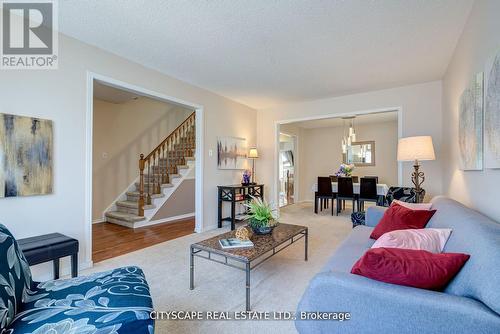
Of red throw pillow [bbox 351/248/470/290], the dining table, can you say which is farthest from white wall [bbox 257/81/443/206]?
red throw pillow [bbox 351/248/470/290]

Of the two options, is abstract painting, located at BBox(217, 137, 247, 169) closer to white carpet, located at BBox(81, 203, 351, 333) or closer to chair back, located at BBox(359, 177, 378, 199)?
white carpet, located at BBox(81, 203, 351, 333)

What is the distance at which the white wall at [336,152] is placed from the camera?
6840 mm

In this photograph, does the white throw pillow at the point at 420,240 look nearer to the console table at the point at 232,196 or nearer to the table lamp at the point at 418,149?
the table lamp at the point at 418,149

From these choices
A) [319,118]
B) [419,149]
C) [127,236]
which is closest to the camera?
[419,149]

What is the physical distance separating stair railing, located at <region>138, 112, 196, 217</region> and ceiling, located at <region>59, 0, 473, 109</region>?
2.28m

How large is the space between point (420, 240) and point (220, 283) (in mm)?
1640

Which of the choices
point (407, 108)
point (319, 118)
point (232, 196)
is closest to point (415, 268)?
point (232, 196)

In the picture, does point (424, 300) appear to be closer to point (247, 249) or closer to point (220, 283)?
point (247, 249)

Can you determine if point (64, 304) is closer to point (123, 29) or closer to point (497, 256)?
point (497, 256)

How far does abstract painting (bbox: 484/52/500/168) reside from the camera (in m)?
1.46

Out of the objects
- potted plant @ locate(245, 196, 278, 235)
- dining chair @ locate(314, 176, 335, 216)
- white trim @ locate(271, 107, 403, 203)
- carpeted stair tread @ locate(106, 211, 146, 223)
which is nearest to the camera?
potted plant @ locate(245, 196, 278, 235)

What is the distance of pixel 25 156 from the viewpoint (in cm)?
219

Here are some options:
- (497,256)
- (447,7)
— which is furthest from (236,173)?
(497,256)

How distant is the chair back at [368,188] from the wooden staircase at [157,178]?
3.69 meters
